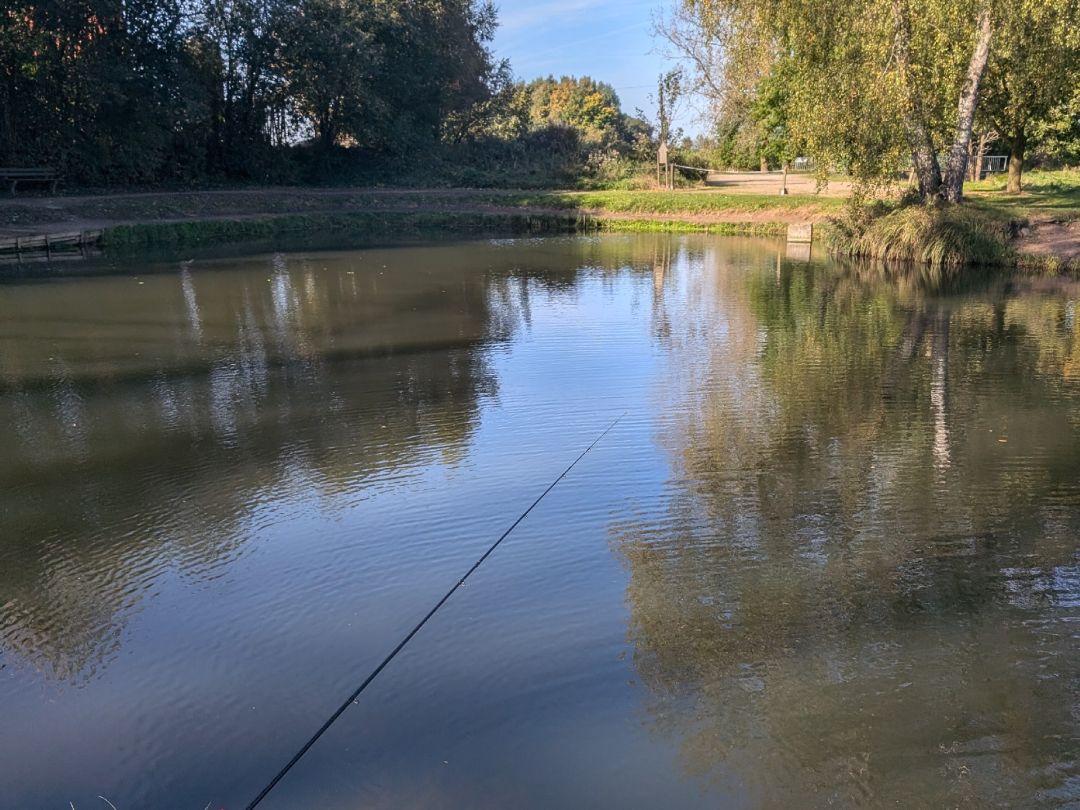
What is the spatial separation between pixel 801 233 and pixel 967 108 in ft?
19.9

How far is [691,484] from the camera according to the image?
6.26 metres

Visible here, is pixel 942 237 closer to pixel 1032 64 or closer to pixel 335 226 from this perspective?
pixel 1032 64

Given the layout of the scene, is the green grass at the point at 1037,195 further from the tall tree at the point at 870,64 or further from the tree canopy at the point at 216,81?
the tree canopy at the point at 216,81

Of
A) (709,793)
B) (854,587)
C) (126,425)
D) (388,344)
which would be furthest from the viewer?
(388,344)

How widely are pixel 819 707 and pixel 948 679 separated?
0.66m

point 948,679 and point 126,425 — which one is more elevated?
point 126,425

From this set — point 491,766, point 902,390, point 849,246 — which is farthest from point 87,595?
point 849,246

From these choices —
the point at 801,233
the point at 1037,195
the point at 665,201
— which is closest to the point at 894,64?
the point at 801,233

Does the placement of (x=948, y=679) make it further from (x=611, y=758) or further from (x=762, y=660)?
(x=611, y=758)

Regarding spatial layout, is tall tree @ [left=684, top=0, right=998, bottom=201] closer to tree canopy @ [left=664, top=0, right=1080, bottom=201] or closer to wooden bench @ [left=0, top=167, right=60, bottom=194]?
tree canopy @ [left=664, top=0, right=1080, bottom=201]

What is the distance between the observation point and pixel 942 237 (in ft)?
58.7

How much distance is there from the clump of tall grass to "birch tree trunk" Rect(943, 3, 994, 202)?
0.68 m

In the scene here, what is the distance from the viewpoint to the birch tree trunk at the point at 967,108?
16.1 m

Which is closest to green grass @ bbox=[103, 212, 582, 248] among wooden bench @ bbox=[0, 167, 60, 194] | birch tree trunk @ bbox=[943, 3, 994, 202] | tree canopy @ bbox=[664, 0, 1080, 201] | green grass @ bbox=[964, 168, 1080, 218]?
wooden bench @ bbox=[0, 167, 60, 194]
